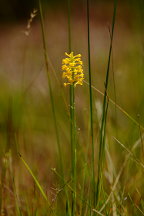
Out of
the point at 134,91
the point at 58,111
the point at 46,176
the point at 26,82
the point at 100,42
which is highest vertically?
the point at 100,42

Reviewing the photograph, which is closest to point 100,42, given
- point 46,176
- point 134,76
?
point 134,76

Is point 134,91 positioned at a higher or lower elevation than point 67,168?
higher

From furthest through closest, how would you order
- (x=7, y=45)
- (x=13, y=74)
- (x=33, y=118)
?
(x=7, y=45) < (x=13, y=74) < (x=33, y=118)

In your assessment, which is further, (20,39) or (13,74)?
(20,39)

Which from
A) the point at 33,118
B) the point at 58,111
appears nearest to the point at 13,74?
the point at 33,118

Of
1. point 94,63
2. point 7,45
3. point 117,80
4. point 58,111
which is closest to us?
point 58,111

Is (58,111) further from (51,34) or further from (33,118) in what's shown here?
(51,34)

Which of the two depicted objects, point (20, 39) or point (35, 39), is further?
point (20, 39)

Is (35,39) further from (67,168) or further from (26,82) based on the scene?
(67,168)

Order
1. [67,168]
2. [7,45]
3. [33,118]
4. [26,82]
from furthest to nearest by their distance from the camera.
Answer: [7,45]
[26,82]
[33,118]
[67,168]
